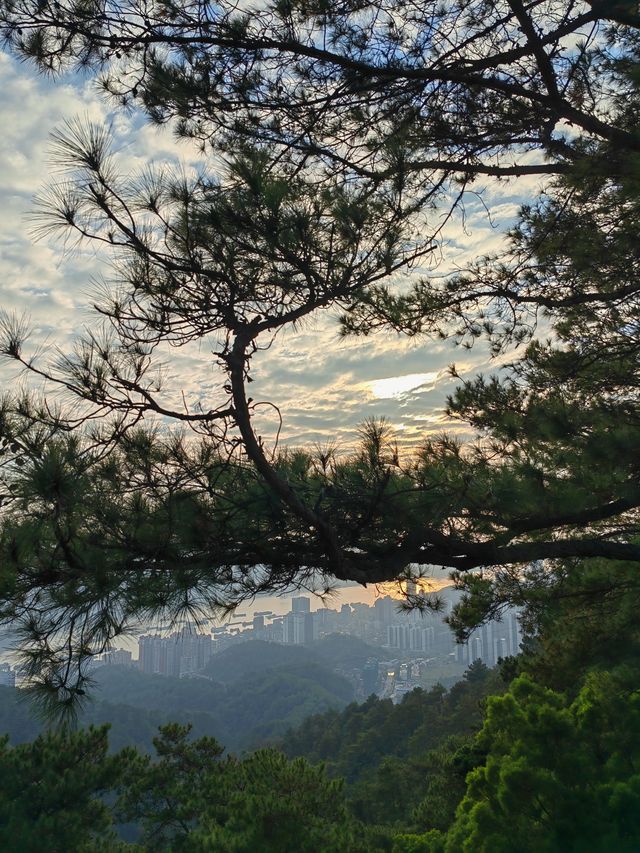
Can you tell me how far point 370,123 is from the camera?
9.12 feet

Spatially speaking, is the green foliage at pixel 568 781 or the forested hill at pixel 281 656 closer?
the green foliage at pixel 568 781

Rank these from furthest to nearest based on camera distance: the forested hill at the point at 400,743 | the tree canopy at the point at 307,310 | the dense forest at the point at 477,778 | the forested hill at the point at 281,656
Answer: the forested hill at the point at 281,656 < the forested hill at the point at 400,743 < the dense forest at the point at 477,778 < the tree canopy at the point at 307,310

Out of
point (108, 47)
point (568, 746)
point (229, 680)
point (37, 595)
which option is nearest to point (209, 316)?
point (37, 595)

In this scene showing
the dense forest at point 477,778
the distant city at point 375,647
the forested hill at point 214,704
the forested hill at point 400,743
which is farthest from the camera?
the distant city at point 375,647

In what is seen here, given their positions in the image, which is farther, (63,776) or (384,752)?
(384,752)

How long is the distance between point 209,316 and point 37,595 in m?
0.97

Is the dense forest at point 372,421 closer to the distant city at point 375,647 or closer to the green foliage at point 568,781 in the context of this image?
the green foliage at point 568,781

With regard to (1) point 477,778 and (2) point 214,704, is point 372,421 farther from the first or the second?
(2) point 214,704

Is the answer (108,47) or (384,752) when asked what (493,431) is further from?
(384,752)

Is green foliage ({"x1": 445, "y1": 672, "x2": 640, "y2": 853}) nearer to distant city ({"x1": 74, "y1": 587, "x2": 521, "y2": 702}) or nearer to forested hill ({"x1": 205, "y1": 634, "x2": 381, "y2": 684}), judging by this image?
distant city ({"x1": 74, "y1": 587, "x2": 521, "y2": 702})

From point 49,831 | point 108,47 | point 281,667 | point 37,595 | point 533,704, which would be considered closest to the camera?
point 37,595

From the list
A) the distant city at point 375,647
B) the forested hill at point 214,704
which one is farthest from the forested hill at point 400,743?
the distant city at point 375,647

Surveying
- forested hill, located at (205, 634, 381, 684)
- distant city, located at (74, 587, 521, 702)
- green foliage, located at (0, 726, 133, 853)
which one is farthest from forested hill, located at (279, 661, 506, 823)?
forested hill, located at (205, 634, 381, 684)

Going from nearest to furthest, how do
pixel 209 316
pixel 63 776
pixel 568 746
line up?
pixel 209 316 < pixel 568 746 < pixel 63 776
